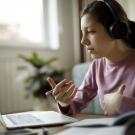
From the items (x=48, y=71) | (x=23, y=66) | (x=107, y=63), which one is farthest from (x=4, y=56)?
(x=107, y=63)

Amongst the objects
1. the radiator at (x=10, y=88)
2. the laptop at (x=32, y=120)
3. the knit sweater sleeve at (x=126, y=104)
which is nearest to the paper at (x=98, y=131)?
the laptop at (x=32, y=120)

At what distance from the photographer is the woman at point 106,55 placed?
45.5 inches

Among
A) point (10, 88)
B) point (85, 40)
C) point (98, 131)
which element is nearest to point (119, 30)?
point (85, 40)

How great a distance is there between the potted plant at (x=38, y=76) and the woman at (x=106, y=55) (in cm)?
184

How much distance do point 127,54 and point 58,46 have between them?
8.18 ft

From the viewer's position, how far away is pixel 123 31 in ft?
3.90

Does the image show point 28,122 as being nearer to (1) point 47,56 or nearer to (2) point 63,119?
(2) point 63,119

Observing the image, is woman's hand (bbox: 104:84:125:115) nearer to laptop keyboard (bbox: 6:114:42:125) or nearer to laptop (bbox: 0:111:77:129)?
laptop (bbox: 0:111:77:129)

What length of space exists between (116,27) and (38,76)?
215 centimetres

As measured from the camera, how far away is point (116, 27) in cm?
114

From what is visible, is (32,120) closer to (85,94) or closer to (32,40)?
(85,94)

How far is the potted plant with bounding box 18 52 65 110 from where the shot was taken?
3.21 meters

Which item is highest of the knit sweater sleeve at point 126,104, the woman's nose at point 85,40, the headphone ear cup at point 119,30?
the headphone ear cup at point 119,30

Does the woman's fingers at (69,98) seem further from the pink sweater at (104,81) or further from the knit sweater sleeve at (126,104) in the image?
the knit sweater sleeve at (126,104)
